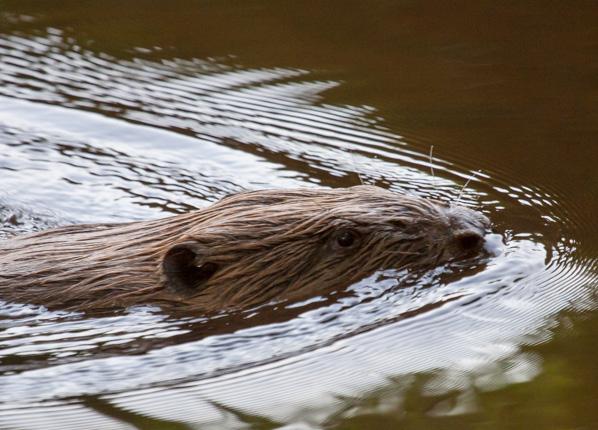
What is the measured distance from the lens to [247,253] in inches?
212

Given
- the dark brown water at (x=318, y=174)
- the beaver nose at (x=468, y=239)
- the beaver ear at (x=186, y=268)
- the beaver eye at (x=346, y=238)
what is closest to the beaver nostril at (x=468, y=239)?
the beaver nose at (x=468, y=239)

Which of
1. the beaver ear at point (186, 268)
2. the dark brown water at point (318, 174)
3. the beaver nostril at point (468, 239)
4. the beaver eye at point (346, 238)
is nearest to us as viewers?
the dark brown water at point (318, 174)

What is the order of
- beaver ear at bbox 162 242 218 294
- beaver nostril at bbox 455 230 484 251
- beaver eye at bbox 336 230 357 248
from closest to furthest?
beaver ear at bbox 162 242 218 294 < beaver eye at bbox 336 230 357 248 < beaver nostril at bbox 455 230 484 251

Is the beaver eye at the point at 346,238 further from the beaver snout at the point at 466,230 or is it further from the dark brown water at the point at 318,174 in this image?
the beaver snout at the point at 466,230

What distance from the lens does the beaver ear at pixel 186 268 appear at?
5305 mm

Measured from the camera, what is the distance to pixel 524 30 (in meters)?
9.06

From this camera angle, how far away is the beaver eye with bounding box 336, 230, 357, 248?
5457 millimetres

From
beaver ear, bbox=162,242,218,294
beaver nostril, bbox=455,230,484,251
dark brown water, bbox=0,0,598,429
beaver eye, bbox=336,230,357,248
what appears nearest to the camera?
dark brown water, bbox=0,0,598,429

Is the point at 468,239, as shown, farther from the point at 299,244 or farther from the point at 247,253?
the point at 247,253

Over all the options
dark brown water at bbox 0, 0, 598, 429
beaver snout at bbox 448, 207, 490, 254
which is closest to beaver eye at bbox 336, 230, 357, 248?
dark brown water at bbox 0, 0, 598, 429

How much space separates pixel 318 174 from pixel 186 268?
78.8 inches

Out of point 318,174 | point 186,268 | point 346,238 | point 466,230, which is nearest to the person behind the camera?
point 186,268

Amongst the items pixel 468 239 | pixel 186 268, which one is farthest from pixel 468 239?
pixel 186 268

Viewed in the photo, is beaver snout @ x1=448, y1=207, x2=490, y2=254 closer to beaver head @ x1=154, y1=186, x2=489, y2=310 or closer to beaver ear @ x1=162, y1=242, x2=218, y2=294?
beaver head @ x1=154, y1=186, x2=489, y2=310
